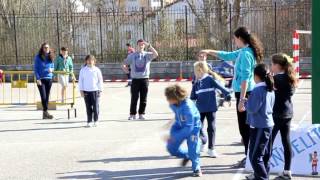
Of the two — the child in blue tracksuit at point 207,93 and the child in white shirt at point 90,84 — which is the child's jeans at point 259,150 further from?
the child in white shirt at point 90,84

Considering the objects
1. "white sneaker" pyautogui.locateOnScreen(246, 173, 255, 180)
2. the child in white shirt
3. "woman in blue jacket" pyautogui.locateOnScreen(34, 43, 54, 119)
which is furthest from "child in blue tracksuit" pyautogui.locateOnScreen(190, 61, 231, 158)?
"woman in blue jacket" pyautogui.locateOnScreen(34, 43, 54, 119)

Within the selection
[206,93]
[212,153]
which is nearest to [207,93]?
[206,93]

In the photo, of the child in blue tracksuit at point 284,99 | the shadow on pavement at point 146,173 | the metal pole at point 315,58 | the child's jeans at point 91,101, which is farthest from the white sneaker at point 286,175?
the child's jeans at point 91,101

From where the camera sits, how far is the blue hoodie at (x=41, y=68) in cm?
1295

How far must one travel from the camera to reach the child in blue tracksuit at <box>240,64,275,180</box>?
248 inches

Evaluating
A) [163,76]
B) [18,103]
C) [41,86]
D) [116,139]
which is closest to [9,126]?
[41,86]

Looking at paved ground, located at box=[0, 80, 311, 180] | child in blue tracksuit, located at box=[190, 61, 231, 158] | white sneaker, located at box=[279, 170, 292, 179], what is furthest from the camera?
child in blue tracksuit, located at box=[190, 61, 231, 158]

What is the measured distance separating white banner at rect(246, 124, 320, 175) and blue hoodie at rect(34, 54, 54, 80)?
7.24 metres

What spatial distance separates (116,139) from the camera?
10.2 m

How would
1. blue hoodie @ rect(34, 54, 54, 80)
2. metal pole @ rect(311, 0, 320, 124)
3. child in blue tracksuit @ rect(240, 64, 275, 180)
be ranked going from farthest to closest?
1. blue hoodie @ rect(34, 54, 54, 80)
2. child in blue tracksuit @ rect(240, 64, 275, 180)
3. metal pole @ rect(311, 0, 320, 124)

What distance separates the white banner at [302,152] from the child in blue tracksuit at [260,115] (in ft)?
2.57

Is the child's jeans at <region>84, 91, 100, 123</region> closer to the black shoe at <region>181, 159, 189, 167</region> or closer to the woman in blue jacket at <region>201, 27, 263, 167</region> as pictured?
the black shoe at <region>181, 159, 189, 167</region>

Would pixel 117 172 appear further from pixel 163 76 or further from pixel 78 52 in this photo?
pixel 78 52

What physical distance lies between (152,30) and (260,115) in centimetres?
2070
